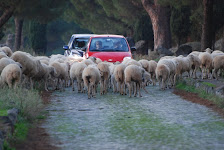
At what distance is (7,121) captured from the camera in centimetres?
766

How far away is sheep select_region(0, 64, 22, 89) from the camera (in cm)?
1283

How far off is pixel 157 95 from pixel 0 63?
4.83 metres

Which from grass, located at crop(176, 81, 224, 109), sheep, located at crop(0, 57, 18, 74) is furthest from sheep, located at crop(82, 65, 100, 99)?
grass, located at crop(176, 81, 224, 109)

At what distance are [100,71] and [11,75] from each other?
344 centimetres

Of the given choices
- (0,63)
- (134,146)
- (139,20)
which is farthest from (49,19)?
(134,146)

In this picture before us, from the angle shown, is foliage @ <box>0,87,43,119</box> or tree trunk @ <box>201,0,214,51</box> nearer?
foliage @ <box>0,87,43,119</box>

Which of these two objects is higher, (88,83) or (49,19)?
(49,19)

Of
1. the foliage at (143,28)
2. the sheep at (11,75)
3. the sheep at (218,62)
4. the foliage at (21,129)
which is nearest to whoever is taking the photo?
the foliage at (21,129)

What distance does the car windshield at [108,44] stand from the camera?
19812mm

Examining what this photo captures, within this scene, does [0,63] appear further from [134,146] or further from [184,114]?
[134,146]

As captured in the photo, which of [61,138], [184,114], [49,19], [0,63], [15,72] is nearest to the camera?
[61,138]

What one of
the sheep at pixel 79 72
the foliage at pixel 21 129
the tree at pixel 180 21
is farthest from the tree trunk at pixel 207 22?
the foliage at pixel 21 129

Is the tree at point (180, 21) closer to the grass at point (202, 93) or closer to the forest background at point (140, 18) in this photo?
the forest background at point (140, 18)

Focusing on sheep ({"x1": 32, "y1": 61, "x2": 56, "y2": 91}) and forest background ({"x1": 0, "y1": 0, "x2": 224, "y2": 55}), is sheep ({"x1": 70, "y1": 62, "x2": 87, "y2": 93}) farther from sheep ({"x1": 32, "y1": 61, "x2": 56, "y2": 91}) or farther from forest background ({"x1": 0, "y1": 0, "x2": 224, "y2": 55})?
forest background ({"x1": 0, "y1": 0, "x2": 224, "y2": 55})
